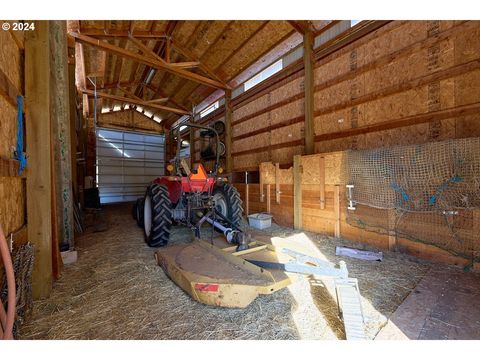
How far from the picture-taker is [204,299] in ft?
5.57

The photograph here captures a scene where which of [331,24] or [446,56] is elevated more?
[331,24]

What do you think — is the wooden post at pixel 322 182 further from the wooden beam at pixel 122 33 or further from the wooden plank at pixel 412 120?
the wooden beam at pixel 122 33

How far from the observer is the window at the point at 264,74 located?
5887mm

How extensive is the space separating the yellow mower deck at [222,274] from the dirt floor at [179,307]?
0.15 m

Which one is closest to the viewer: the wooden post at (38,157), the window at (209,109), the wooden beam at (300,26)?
the wooden post at (38,157)

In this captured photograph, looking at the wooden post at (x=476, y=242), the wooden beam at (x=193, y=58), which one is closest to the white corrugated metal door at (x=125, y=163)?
the wooden beam at (x=193, y=58)

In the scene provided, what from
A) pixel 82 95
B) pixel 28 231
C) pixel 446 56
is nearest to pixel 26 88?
pixel 28 231

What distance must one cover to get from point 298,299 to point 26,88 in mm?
3269

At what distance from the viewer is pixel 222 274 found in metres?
1.84

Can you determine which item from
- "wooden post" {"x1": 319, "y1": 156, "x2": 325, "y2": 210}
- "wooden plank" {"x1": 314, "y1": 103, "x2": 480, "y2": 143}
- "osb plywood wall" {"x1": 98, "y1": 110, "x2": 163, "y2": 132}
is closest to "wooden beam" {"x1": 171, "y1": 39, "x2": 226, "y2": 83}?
"wooden plank" {"x1": 314, "y1": 103, "x2": 480, "y2": 143}

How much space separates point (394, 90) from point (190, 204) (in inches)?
162

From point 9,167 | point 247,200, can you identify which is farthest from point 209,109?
point 9,167

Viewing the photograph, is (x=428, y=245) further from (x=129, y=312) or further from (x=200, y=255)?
(x=129, y=312)

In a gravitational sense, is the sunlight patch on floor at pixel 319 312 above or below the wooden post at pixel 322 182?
below
